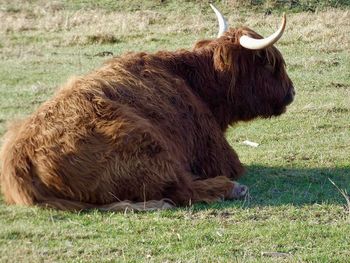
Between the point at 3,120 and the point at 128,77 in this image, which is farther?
the point at 3,120

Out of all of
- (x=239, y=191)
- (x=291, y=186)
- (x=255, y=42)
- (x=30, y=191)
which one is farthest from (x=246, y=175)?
(x=30, y=191)

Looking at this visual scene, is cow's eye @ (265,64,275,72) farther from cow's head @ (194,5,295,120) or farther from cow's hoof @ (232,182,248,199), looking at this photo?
cow's hoof @ (232,182,248,199)

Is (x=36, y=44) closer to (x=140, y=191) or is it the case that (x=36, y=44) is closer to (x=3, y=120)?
(x=3, y=120)

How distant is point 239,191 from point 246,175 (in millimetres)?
906

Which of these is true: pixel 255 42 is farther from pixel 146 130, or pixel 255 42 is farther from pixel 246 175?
pixel 146 130

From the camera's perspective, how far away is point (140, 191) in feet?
20.1

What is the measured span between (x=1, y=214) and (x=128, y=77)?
1.78m

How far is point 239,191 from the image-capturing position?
6.61 m

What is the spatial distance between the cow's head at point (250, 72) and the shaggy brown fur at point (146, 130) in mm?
10

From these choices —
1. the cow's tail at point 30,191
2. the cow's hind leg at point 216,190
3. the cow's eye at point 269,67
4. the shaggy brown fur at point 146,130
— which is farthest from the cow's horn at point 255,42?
the cow's tail at point 30,191

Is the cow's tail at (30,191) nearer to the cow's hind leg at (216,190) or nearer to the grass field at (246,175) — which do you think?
the grass field at (246,175)

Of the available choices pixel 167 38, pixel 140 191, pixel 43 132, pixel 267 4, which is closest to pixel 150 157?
pixel 140 191

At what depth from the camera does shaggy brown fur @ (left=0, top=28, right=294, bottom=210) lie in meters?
6.00

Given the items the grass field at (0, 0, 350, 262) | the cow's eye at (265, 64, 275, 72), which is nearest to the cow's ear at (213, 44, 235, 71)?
the cow's eye at (265, 64, 275, 72)
